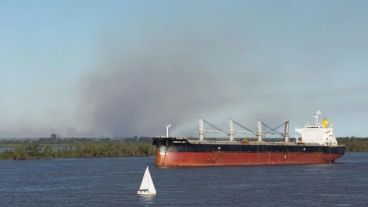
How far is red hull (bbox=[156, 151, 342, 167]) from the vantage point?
91500 mm

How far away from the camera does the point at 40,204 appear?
5419 centimetres

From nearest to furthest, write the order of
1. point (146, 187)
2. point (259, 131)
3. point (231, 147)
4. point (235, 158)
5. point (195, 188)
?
point (146, 187), point (195, 188), point (231, 147), point (235, 158), point (259, 131)

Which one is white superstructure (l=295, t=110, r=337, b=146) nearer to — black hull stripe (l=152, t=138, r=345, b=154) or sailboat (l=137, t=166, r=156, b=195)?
black hull stripe (l=152, t=138, r=345, b=154)

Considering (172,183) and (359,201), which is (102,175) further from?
(359,201)

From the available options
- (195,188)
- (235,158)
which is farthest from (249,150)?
(195,188)

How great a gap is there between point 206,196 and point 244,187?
851 centimetres

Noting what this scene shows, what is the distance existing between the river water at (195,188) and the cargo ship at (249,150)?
413 cm

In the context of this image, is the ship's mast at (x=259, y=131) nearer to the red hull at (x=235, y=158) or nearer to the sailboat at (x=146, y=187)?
the red hull at (x=235, y=158)

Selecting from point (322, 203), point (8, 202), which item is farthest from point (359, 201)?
point (8, 202)

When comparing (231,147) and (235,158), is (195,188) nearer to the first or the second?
(231,147)

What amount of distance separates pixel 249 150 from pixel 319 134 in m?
19.2

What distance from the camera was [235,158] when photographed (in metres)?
98.3

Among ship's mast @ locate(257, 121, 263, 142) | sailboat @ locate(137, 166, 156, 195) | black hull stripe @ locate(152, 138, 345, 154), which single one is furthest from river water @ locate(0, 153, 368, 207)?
ship's mast @ locate(257, 121, 263, 142)

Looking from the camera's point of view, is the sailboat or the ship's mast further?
the ship's mast
